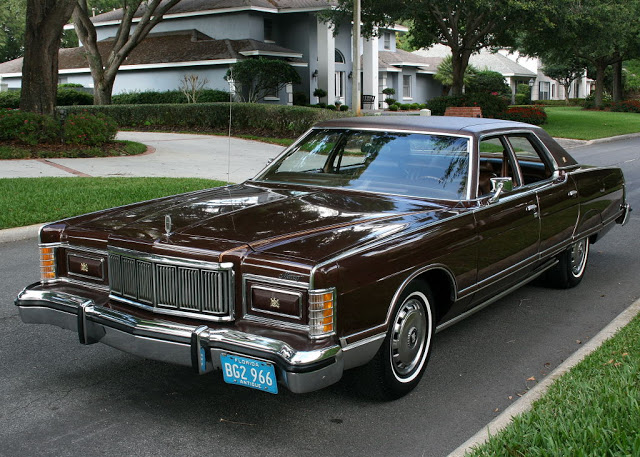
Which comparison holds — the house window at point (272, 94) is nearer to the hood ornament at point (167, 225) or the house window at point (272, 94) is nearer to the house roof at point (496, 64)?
the house roof at point (496, 64)

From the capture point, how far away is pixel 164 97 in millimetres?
36188

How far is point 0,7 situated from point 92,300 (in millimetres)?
62445

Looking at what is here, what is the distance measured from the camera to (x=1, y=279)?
7098 mm

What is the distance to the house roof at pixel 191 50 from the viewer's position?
35.2 m

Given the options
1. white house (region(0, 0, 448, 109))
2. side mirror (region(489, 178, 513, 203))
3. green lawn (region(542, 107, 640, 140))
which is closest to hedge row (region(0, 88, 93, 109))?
white house (region(0, 0, 448, 109))

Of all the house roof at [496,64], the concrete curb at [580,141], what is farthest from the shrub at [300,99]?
the house roof at [496,64]

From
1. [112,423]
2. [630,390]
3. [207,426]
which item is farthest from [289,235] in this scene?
[630,390]

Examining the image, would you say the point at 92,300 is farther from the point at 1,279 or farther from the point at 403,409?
the point at 1,279

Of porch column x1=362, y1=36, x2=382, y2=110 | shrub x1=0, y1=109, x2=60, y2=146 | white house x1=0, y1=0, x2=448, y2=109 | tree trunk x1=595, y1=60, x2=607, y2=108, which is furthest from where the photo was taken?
tree trunk x1=595, y1=60, x2=607, y2=108

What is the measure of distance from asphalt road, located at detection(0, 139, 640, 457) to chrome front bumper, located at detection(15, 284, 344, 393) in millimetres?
428

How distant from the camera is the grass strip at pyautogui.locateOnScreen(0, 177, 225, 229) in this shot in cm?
975

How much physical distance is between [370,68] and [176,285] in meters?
39.9

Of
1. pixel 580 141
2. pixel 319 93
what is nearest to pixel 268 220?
pixel 580 141

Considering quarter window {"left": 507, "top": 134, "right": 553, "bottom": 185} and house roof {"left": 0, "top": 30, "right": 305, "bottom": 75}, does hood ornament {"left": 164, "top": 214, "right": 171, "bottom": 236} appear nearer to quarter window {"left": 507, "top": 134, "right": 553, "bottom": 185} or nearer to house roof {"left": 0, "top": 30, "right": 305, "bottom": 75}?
quarter window {"left": 507, "top": 134, "right": 553, "bottom": 185}
